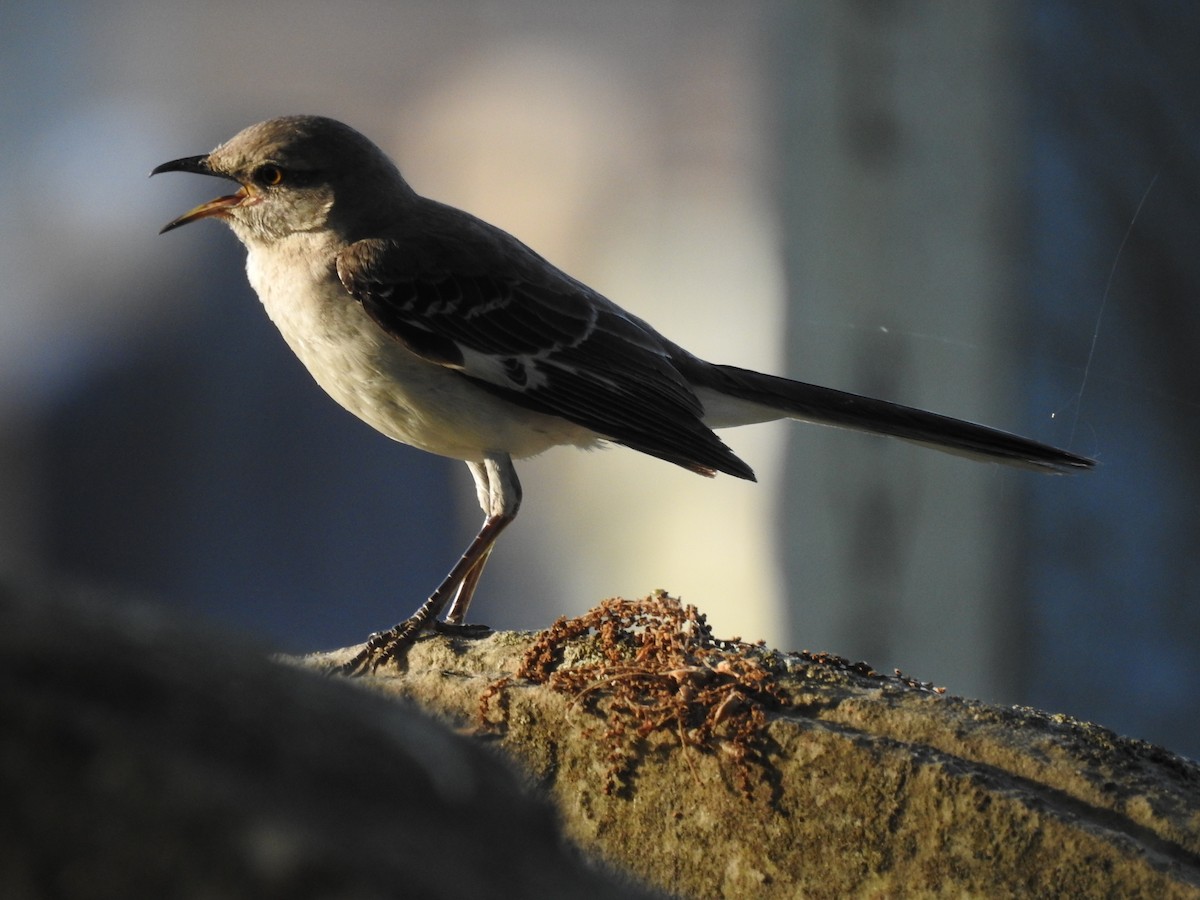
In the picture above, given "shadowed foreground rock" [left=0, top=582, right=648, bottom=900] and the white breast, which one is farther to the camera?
the white breast

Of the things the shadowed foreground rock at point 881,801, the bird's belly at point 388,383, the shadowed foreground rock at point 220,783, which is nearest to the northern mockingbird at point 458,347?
the bird's belly at point 388,383

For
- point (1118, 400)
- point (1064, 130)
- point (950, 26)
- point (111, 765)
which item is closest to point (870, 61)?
point (950, 26)

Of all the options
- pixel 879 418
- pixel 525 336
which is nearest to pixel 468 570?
pixel 525 336

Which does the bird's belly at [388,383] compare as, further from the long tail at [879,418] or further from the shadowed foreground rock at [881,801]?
the shadowed foreground rock at [881,801]

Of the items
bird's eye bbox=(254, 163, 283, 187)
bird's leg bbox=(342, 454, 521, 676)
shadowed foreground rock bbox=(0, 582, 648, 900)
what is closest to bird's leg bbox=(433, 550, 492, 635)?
bird's leg bbox=(342, 454, 521, 676)

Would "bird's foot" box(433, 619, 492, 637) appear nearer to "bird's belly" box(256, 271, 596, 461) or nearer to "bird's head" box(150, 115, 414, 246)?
"bird's belly" box(256, 271, 596, 461)

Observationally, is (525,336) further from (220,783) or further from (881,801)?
(220,783)
